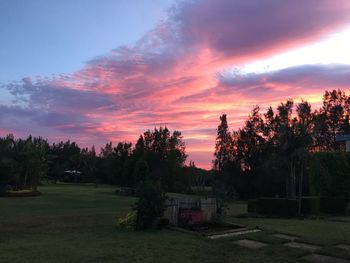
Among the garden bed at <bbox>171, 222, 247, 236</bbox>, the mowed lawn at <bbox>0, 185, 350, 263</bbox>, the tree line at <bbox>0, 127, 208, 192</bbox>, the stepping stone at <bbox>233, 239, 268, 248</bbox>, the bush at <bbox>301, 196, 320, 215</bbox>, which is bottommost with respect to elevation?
the mowed lawn at <bbox>0, 185, 350, 263</bbox>

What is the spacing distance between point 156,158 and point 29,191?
3974cm

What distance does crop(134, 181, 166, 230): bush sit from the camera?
14727mm

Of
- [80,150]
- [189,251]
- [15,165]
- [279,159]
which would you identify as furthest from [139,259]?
[80,150]

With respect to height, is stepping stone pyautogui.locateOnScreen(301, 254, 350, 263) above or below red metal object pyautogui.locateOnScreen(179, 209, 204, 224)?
below

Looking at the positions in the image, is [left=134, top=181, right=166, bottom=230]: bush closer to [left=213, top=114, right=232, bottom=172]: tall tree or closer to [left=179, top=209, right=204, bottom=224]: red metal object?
[left=179, top=209, right=204, bottom=224]: red metal object

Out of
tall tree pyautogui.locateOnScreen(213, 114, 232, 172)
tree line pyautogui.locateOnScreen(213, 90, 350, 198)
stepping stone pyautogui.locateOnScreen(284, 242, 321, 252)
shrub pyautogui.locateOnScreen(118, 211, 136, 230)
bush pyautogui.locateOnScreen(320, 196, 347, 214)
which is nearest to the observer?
stepping stone pyautogui.locateOnScreen(284, 242, 321, 252)

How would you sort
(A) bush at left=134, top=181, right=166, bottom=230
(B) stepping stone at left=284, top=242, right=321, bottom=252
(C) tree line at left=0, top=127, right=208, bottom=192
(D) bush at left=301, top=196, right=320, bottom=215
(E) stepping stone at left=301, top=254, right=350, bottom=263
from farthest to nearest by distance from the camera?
(C) tree line at left=0, top=127, right=208, bottom=192, (D) bush at left=301, top=196, right=320, bottom=215, (A) bush at left=134, top=181, right=166, bottom=230, (B) stepping stone at left=284, top=242, right=321, bottom=252, (E) stepping stone at left=301, top=254, right=350, bottom=263

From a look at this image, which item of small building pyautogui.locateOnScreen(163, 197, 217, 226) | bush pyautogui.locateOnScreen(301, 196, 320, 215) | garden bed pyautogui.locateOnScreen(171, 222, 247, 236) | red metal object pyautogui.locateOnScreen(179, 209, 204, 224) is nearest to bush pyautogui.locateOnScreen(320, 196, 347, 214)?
bush pyautogui.locateOnScreen(301, 196, 320, 215)

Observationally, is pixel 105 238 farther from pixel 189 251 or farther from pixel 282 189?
pixel 282 189

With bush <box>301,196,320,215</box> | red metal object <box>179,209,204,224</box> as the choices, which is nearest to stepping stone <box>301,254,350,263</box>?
red metal object <box>179,209,204,224</box>

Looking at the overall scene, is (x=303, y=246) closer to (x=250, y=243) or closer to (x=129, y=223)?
(x=250, y=243)

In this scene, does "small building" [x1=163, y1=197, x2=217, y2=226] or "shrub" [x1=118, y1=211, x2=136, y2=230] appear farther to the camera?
"small building" [x1=163, y1=197, x2=217, y2=226]

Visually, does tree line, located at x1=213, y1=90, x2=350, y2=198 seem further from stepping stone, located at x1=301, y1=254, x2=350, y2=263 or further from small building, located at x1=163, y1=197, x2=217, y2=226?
stepping stone, located at x1=301, y1=254, x2=350, y2=263

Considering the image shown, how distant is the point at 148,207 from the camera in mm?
14711
